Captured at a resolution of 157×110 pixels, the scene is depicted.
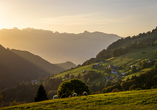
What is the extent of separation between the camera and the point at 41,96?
152ft

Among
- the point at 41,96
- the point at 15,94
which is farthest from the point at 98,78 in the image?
the point at 15,94

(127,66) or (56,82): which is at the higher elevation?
(127,66)

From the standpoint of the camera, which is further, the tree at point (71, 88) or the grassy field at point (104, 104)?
the tree at point (71, 88)

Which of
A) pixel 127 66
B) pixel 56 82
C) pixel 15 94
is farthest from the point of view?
pixel 15 94

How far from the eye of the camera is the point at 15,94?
16838cm

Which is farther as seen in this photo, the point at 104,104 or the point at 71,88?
the point at 71,88

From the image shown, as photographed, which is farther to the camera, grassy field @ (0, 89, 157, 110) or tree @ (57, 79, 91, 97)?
tree @ (57, 79, 91, 97)

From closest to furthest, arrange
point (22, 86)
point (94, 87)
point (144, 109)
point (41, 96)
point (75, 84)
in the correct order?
point (144, 109) < point (75, 84) < point (41, 96) < point (94, 87) < point (22, 86)

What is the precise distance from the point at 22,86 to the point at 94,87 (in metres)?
113

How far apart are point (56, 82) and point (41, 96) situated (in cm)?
11145

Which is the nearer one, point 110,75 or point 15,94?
point 110,75

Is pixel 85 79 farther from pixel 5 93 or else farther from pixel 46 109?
pixel 46 109

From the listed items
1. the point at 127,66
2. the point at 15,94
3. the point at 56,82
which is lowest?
the point at 15,94

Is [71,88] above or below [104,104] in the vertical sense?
below
